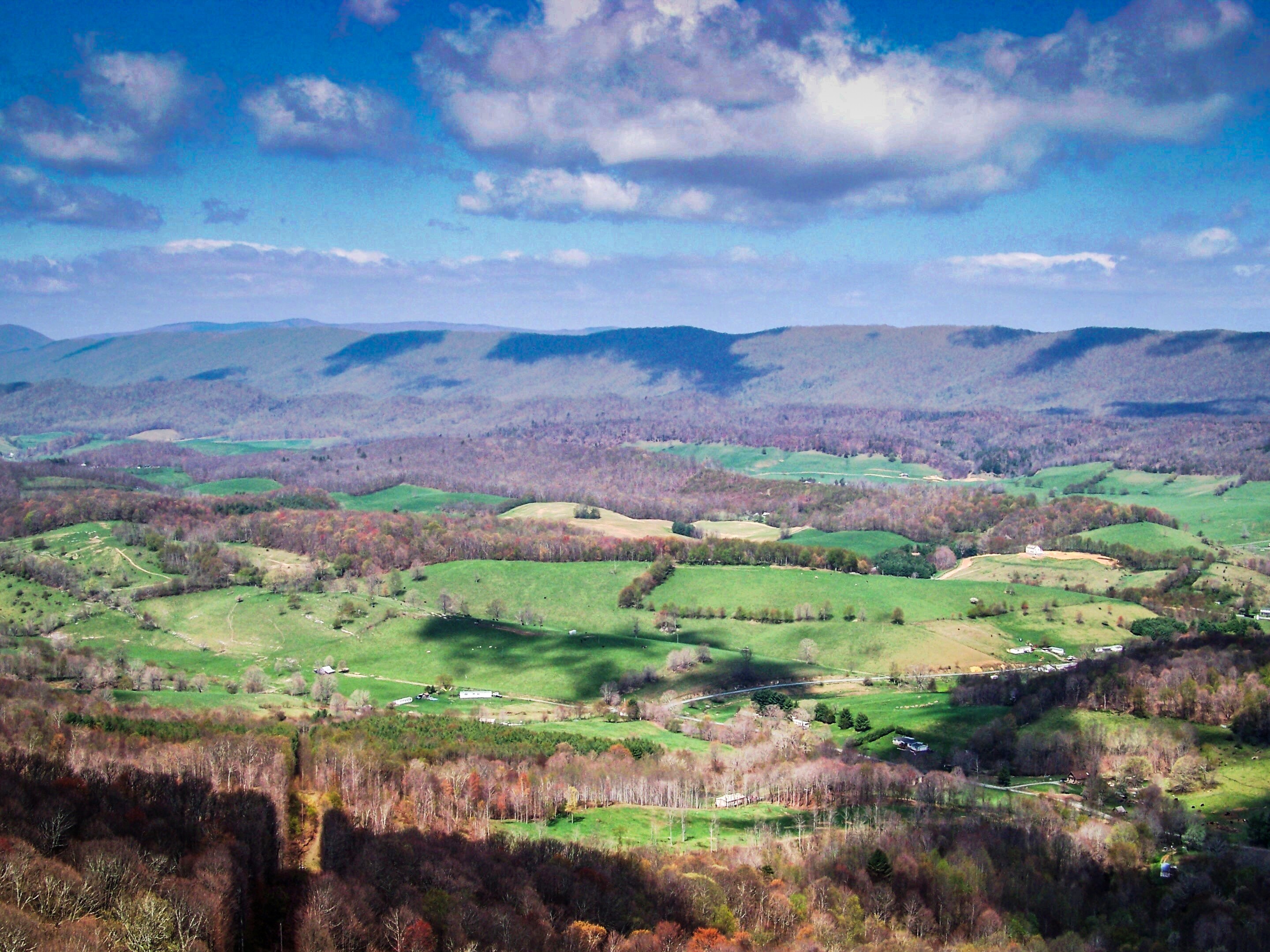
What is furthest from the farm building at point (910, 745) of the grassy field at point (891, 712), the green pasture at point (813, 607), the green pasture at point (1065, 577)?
the green pasture at point (1065, 577)

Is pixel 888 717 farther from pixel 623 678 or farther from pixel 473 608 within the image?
pixel 473 608

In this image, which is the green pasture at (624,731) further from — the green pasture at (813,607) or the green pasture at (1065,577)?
the green pasture at (1065,577)

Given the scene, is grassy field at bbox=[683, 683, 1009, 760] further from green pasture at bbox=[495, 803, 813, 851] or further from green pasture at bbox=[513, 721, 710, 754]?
green pasture at bbox=[495, 803, 813, 851]

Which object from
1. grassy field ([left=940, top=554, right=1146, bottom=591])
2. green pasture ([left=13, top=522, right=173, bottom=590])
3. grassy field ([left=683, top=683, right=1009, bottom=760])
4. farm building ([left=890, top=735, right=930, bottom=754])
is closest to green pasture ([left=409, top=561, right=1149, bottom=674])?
grassy field ([left=940, top=554, right=1146, bottom=591])

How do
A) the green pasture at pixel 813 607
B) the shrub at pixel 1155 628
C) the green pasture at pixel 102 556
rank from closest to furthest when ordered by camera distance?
the green pasture at pixel 813 607 → the shrub at pixel 1155 628 → the green pasture at pixel 102 556

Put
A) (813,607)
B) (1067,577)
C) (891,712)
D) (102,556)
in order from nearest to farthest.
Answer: (891,712)
(813,607)
(102,556)
(1067,577)

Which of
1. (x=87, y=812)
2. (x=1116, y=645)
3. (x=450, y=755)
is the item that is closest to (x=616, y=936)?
(x=87, y=812)

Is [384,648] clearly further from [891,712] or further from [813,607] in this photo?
[891,712]

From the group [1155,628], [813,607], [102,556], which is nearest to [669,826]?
[813,607]
